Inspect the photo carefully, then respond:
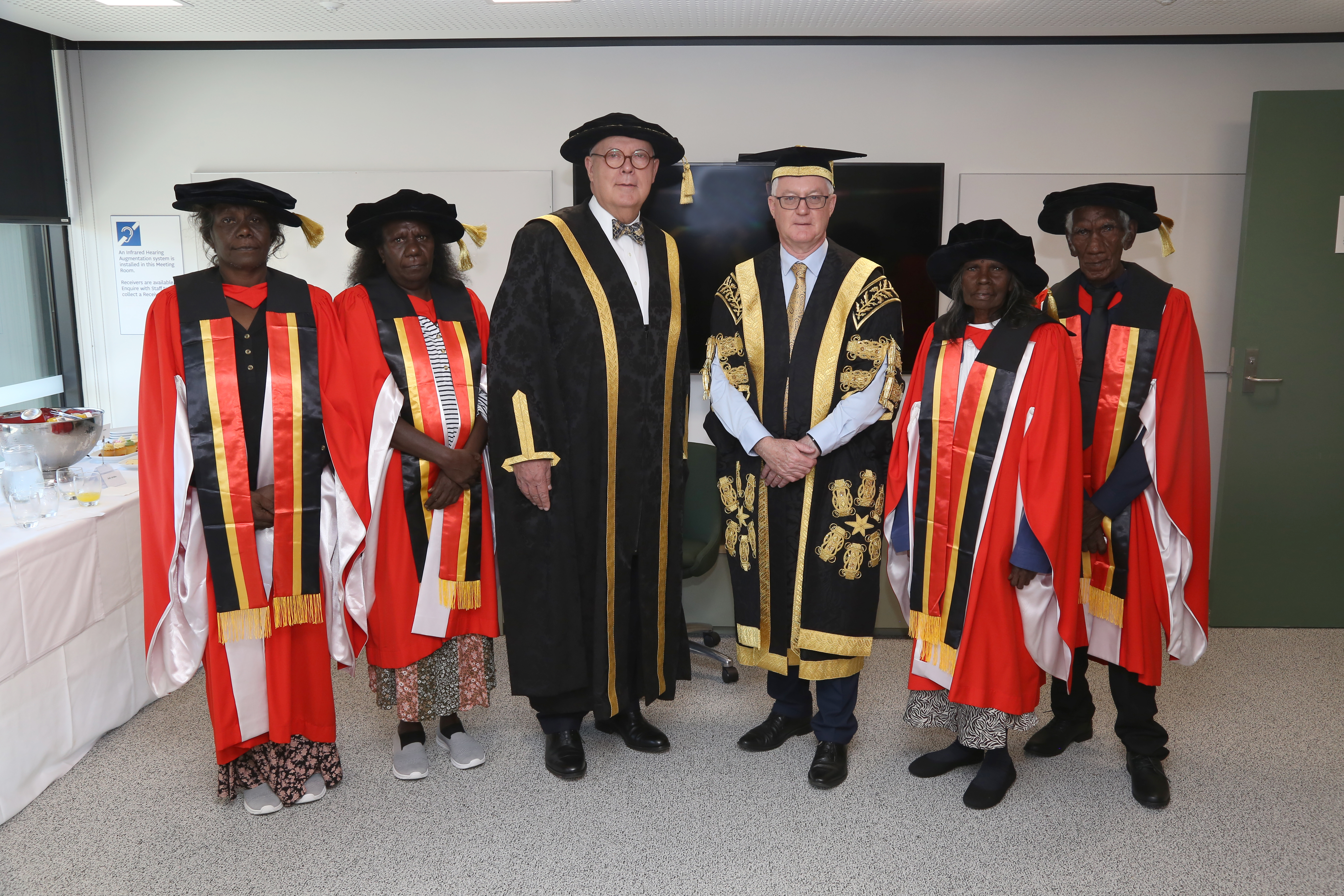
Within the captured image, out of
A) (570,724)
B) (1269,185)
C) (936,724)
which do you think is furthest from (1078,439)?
(1269,185)

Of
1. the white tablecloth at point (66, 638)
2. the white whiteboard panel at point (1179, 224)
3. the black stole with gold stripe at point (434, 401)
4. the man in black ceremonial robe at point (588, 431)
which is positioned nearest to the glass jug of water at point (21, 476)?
the white tablecloth at point (66, 638)

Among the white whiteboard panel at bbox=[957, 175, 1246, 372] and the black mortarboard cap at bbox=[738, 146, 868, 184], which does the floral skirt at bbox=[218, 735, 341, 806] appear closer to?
the black mortarboard cap at bbox=[738, 146, 868, 184]

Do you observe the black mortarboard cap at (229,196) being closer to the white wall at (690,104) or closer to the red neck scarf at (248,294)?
→ the red neck scarf at (248,294)

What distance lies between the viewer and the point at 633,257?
281 centimetres

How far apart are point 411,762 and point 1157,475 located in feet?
8.13

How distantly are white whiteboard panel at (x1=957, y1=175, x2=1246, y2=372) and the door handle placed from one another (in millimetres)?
111

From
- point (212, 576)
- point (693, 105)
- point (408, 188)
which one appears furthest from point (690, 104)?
point (212, 576)

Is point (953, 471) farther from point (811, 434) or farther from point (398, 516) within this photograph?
point (398, 516)

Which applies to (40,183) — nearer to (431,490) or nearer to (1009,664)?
(431,490)

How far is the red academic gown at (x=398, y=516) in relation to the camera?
269cm

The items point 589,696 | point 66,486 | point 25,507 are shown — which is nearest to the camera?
point 25,507

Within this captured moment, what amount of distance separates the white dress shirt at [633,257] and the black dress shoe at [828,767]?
1.48 meters

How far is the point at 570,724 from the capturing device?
2918mm

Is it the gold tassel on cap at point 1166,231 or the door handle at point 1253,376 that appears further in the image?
the door handle at point 1253,376
